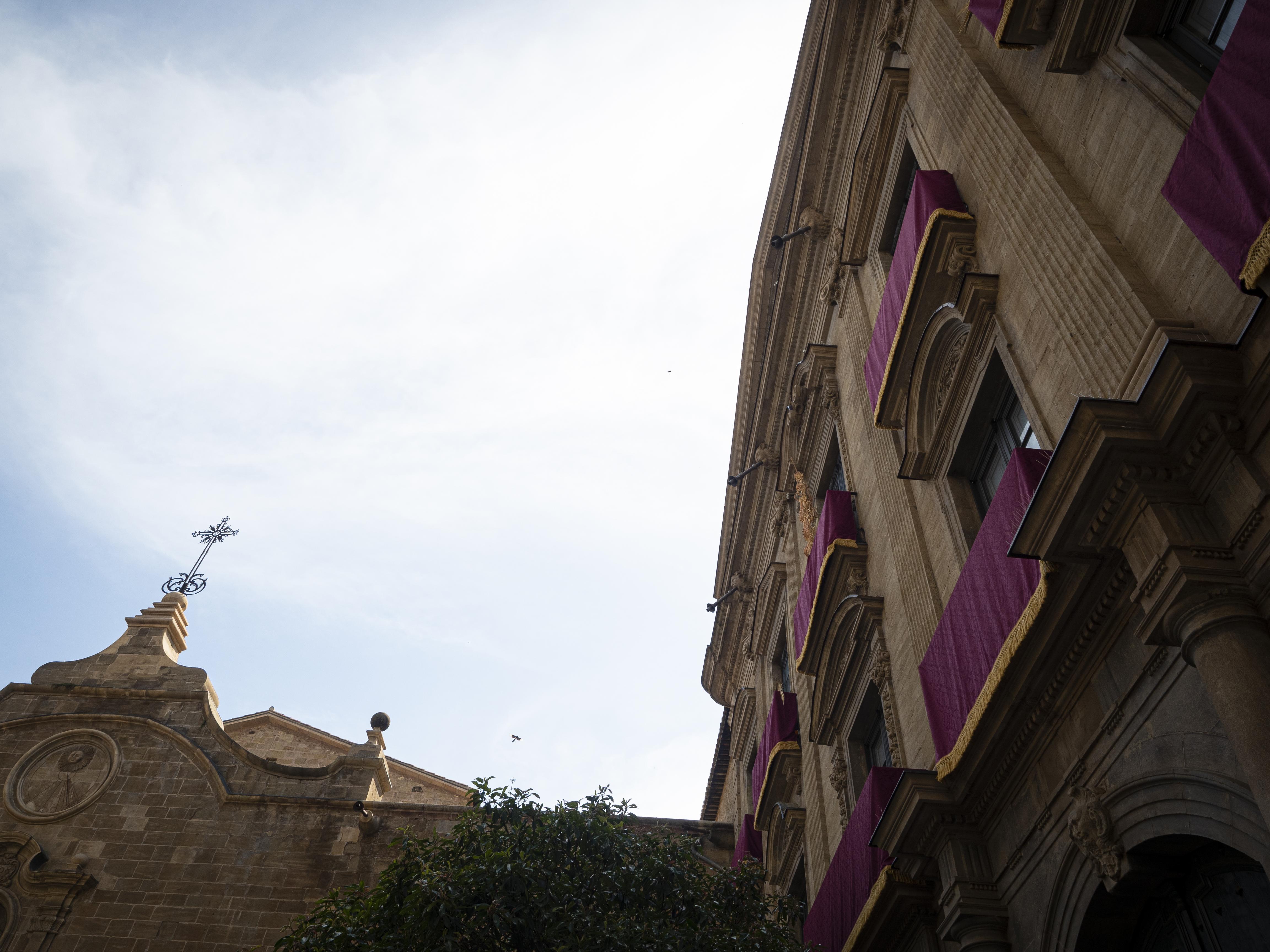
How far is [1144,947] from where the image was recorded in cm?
658

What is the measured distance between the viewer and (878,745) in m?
12.2

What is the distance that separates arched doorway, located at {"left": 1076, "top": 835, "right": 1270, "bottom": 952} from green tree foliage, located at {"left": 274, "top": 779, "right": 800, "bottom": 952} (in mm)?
4601

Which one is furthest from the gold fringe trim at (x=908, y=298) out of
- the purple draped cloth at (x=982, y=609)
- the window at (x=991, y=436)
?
the purple draped cloth at (x=982, y=609)

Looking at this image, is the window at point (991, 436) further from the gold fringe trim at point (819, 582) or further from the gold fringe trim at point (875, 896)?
the gold fringe trim at point (875, 896)

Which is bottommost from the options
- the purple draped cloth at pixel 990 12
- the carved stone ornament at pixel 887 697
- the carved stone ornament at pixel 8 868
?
the carved stone ornament at pixel 8 868

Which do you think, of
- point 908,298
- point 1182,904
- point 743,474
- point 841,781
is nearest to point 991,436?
point 908,298

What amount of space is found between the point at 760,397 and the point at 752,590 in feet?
17.5

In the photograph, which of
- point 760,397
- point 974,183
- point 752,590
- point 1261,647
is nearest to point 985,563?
point 1261,647

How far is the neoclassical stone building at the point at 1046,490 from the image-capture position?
16.9 feet

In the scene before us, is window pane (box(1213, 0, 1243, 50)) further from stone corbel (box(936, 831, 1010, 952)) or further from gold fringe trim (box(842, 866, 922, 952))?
gold fringe trim (box(842, 866, 922, 952))

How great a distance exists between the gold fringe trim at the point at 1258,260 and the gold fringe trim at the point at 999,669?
7.08 feet

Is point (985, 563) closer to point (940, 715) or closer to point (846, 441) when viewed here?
point (940, 715)

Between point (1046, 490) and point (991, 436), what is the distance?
3811 millimetres

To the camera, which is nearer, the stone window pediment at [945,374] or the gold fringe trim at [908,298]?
the stone window pediment at [945,374]
